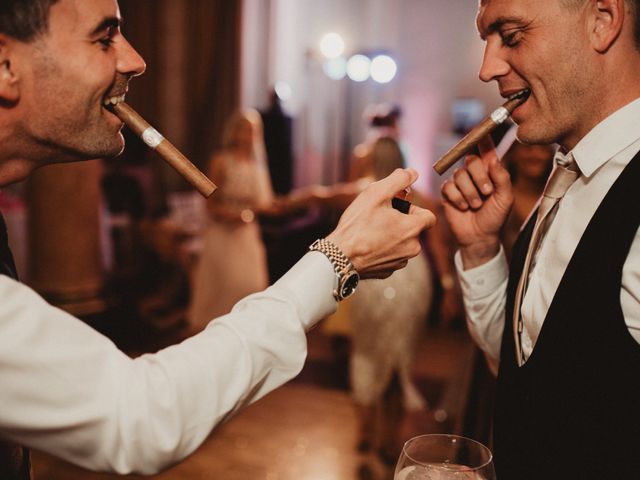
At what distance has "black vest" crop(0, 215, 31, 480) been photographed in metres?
1.30

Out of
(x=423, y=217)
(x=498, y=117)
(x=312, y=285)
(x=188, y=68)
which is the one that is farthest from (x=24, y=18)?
(x=188, y=68)

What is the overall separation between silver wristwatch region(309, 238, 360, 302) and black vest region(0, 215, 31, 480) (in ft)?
2.12

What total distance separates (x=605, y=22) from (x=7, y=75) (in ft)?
4.19

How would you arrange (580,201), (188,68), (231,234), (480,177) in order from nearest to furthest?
1. (580,201)
2. (480,177)
3. (231,234)
4. (188,68)

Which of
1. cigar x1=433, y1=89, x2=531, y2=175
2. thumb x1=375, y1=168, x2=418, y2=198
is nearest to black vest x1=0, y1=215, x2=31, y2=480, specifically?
thumb x1=375, y1=168, x2=418, y2=198

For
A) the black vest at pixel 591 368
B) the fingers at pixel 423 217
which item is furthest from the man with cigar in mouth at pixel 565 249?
the fingers at pixel 423 217

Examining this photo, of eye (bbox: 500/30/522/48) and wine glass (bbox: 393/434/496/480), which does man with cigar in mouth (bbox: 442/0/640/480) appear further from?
wine glass (bbox: 393/434/496/480)

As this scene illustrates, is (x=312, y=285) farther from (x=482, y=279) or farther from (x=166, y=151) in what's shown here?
(x=482, y=279)

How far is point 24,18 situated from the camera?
46.6 inches

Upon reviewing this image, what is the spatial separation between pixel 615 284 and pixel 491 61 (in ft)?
2.11

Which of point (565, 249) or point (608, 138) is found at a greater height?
point (608, 138)

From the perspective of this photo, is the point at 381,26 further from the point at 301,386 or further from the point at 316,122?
the point at 301,386

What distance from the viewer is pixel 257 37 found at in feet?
34.5

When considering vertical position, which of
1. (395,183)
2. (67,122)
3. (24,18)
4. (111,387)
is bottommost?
(111,387)
